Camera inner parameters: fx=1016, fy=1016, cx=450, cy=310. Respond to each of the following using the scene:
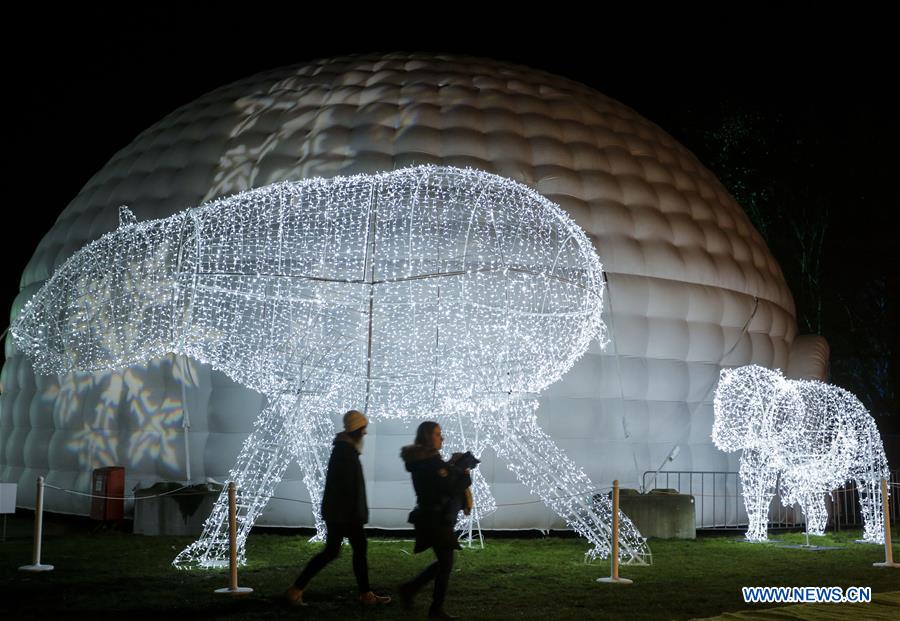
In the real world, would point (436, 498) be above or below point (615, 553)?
above

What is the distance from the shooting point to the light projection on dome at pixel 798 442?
533 inches

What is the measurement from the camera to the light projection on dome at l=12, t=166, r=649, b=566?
10695mm

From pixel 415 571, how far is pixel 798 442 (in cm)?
612

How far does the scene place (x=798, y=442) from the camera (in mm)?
13562

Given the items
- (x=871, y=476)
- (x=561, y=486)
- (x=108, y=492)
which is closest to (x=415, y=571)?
(x=561, y=486)

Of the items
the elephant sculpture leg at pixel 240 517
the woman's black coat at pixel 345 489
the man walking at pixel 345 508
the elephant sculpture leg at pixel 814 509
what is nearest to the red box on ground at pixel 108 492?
the elephant sculpture leg at pixel 240 517

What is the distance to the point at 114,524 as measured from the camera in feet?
45.3

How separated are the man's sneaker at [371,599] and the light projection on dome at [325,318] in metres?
2.66

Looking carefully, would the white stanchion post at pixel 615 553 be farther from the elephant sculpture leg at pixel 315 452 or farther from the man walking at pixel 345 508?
the elephant sculpture leg at pixel 315 452

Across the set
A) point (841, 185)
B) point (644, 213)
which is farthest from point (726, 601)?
point (841, 185)

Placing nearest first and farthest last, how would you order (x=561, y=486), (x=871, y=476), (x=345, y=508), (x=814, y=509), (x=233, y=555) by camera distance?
(x=345, y=508)
(x=233, y=555)
(x=561, y=486)
(x=814, y=509)
(x=871, y=476)

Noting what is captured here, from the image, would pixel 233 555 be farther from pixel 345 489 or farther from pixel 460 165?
pixel 460 165

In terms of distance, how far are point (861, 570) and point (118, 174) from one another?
12679mm

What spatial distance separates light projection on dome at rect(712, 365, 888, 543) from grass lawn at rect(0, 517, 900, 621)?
768 mm
